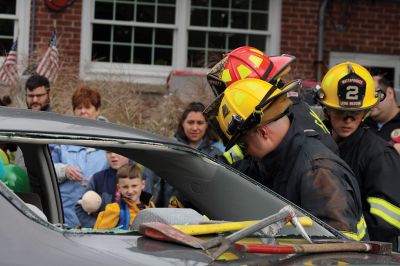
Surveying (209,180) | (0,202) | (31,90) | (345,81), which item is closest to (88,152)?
(31,90)

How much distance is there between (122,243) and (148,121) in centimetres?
688

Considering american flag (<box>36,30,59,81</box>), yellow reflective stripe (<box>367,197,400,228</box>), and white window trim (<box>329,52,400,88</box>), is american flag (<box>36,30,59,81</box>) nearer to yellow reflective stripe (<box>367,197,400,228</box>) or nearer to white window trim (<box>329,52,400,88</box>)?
white window trim (<box>329,52,400,88</box>)

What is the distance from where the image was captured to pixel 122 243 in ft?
9.21

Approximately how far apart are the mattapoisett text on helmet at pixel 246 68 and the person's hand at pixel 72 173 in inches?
62.8

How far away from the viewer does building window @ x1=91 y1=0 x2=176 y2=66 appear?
12.7 meters

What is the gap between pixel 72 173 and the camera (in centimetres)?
612

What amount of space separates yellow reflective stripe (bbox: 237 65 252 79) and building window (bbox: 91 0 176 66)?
Answer: 7907mm

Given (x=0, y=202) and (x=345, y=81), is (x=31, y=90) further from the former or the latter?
(x=0, y=202)

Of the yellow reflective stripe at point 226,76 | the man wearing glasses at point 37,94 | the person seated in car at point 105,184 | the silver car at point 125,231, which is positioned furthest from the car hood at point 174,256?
A: the man wearing glasses at point 37,94

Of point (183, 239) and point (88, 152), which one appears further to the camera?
point (88, 152)

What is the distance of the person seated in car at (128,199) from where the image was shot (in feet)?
18.7

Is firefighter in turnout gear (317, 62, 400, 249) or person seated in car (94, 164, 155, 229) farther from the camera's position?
person seated in car (94, 164, 155, 229)

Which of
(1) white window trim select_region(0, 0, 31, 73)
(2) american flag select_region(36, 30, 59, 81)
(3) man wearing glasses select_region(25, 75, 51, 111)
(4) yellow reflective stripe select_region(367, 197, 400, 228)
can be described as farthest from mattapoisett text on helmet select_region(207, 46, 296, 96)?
(1) white window trim select_region(0, 0, 31, 73)

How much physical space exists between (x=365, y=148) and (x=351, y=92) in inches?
14.1
